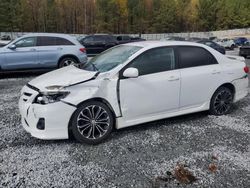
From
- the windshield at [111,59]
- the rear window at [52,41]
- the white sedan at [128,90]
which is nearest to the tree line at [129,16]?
the rear window at [52,41]

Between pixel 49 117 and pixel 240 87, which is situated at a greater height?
pixel 240 87

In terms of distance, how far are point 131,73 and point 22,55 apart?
236 inches

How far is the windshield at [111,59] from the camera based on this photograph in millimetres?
3756

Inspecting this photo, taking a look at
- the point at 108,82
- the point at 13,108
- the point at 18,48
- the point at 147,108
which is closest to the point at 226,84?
the point at 147,108

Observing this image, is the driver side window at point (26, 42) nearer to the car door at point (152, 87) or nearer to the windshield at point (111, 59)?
the windshield at point (111, 59)

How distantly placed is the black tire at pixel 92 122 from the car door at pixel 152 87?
0.97 ft

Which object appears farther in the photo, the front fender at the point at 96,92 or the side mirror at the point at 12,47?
the side mirror at the point at 12,47

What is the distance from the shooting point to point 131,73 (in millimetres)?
3447

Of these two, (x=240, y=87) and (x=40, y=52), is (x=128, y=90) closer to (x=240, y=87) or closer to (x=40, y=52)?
(x=240, y=87)

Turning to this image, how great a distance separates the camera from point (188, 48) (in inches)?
166

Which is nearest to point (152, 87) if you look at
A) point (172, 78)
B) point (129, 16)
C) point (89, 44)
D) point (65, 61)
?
point (172, 78)

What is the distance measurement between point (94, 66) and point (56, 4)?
190 ft

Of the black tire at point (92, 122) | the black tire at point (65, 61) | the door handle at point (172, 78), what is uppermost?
the door handle at point (172, 78)

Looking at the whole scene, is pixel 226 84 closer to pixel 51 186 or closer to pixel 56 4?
pixel 51 186
